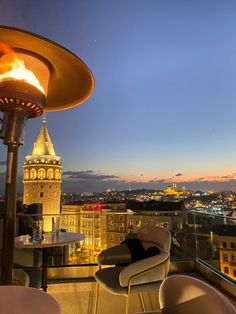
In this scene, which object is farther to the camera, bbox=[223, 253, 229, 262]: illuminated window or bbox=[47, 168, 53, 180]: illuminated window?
bbox=[47, 168, 53, 180]: illuminated window

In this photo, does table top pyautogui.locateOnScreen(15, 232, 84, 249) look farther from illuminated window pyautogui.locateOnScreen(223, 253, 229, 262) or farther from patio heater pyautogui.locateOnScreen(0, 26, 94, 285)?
illuminated window pyautogui.locateOnScreen(223, 253, 229, 262)

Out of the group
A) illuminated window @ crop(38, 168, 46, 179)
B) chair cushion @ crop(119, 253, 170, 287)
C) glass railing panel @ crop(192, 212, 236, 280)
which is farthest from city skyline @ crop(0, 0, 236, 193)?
illuminated window @ crop(38, 168, 46, 179)

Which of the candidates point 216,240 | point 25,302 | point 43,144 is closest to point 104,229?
point 216,240

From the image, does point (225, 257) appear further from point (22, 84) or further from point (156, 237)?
point (22, 84)

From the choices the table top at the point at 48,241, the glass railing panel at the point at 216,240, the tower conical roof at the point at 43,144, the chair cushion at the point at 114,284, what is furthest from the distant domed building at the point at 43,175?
the chair cushion at the point at 114,284

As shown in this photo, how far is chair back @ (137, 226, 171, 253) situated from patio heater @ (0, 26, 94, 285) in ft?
5.20

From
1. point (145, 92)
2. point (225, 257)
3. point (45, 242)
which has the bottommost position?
point (225, 257)

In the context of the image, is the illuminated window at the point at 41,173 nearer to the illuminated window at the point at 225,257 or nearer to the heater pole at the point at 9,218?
the illuminated window at the point at 225,257

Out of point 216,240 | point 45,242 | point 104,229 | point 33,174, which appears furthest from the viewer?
point 33,174

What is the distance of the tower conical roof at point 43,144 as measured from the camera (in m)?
34.2

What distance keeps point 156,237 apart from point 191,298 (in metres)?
1.73

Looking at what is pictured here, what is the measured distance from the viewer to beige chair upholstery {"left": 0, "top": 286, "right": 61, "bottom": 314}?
1.02 m

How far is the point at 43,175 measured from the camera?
3325cm

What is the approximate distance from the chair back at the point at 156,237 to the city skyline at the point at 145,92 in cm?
145
